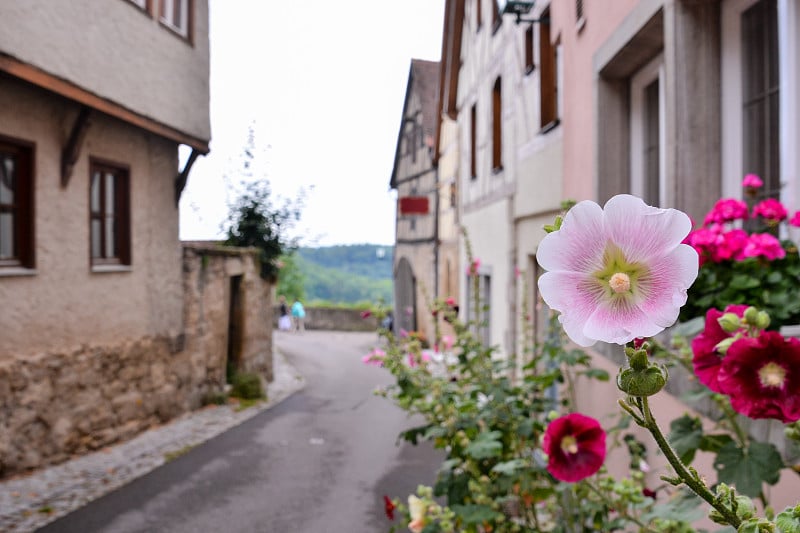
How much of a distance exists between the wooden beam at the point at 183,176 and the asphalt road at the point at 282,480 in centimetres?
327

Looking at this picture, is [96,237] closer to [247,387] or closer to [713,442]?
[247,387]

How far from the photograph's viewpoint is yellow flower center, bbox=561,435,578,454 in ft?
5.26

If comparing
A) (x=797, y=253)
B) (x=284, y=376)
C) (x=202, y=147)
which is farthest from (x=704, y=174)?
(x=284, y=376)

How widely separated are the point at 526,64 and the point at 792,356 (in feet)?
24.5

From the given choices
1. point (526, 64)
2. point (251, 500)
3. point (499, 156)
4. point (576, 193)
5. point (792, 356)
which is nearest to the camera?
point (792, 356)

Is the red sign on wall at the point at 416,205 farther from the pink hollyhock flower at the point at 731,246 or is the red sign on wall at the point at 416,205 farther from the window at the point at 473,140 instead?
the pink hollyhock flower at the point at 731,246

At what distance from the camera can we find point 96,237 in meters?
8.48

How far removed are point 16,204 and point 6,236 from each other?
1.13ft

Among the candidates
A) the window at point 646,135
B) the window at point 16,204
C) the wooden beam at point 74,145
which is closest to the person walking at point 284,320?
the wooden beam at point 74,145

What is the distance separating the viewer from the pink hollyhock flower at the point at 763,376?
2.78 ft

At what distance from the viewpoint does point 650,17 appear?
140 inches

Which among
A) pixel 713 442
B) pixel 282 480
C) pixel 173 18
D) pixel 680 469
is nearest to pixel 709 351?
pixel 680 469

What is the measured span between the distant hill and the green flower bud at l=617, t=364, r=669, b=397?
166 feet

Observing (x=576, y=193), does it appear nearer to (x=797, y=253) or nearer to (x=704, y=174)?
(x=704, y=174)
